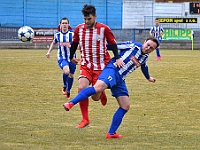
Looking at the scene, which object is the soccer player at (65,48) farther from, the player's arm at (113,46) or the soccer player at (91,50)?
the player's arm at (113,46)

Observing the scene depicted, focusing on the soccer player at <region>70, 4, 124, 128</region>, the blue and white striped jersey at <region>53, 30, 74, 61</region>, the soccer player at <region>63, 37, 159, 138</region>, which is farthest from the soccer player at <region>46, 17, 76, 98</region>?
the soccer player at <region>63, 37, 159, 138</region>

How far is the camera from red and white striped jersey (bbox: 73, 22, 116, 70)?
9289mm

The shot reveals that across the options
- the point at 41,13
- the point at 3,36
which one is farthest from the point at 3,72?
the point at 41,13

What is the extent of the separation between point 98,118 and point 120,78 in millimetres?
2117

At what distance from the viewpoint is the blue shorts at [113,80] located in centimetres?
869

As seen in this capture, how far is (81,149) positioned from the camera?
7742mm

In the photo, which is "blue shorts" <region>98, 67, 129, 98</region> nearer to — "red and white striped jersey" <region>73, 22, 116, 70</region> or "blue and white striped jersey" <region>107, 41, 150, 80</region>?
"blue and white striped jersey" <region>107, 41, 150, 80</region>

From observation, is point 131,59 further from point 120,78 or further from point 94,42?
point 94,42

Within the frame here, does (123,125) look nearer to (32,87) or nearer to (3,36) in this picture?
(32,87)

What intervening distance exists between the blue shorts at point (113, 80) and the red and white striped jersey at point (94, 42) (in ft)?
1.69

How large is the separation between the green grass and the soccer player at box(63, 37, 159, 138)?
335 mm

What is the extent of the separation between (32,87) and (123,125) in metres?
6.42

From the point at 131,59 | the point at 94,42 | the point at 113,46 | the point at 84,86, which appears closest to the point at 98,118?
the point at 84,86

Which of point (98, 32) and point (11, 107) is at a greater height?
point (98, 32)
